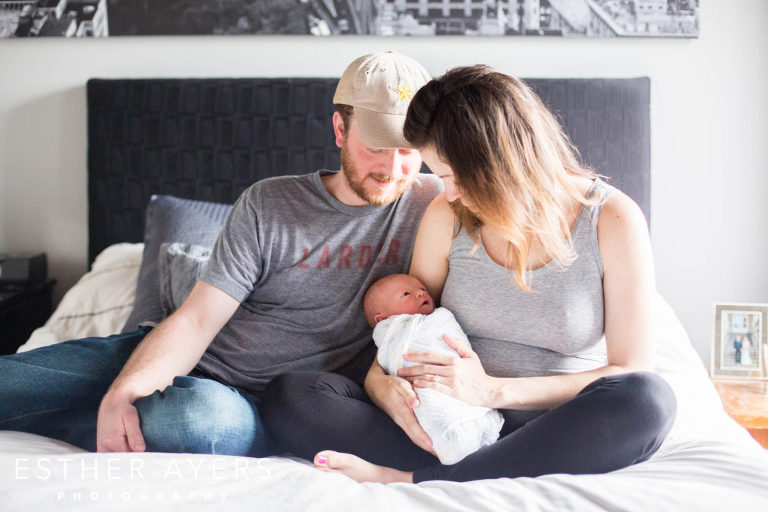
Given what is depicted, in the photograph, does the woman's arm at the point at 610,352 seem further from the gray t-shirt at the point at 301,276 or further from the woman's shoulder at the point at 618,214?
the gray t-shirt at the point at 301,276

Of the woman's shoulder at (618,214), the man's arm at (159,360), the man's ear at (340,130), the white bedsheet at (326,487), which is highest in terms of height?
the man's ear at (340,130)

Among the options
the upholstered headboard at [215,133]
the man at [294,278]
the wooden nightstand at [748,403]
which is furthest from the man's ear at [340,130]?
the wooden nightstand at [748,403]

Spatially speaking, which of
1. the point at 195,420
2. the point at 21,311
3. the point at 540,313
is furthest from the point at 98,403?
the point at 21,311

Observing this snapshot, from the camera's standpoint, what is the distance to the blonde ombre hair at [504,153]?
1.19 meters

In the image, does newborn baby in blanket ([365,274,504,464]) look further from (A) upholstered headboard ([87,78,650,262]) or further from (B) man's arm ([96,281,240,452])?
(A) upholstered headboard ([87,78,650,262])

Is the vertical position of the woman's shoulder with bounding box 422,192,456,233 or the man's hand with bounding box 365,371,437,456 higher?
the woman's shoulder with bounding box 422,192,456,233

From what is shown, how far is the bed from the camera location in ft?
3.02

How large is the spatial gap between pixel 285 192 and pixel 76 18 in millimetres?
1377

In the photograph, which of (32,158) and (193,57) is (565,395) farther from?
(32,158)

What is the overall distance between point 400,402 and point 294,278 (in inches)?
17.2

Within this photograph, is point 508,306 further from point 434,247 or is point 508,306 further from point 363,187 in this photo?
point 363,187

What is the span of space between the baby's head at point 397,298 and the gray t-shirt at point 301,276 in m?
0.08

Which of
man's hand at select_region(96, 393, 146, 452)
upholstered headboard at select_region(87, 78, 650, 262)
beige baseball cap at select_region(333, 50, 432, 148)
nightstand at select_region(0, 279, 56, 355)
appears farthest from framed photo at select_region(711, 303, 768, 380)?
nightstand at select_region(0, 279, 56, 355)

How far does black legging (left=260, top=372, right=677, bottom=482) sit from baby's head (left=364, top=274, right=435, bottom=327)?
0.70 feet
